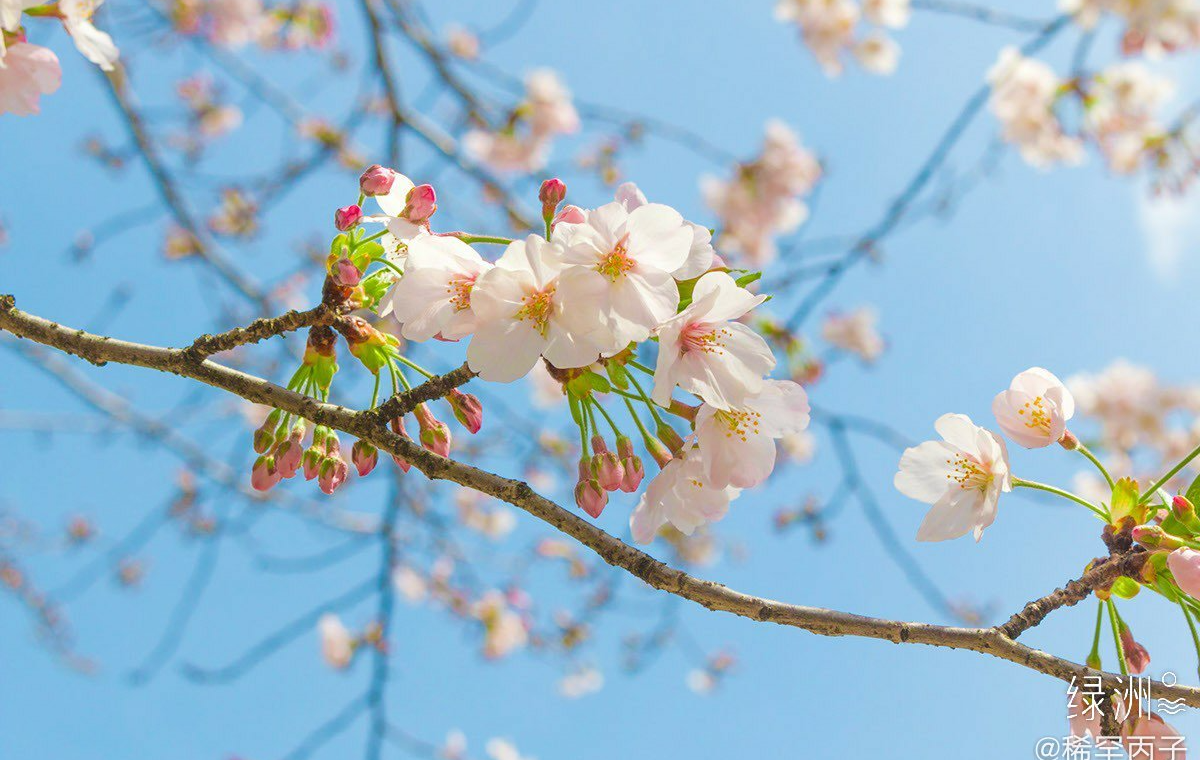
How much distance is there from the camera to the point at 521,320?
115cm

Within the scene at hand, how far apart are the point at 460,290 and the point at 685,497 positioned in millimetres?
503

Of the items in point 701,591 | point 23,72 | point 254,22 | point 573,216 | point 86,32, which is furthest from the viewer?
point 254,22

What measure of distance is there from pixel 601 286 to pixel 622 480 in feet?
1.25

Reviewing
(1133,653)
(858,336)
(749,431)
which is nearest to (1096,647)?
(1133,653)

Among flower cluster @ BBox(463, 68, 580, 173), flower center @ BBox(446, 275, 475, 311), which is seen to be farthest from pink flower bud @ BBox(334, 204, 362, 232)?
flower cluster @ BBox(463, 68, 580, 173)

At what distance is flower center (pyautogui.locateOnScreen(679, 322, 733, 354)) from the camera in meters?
1.20

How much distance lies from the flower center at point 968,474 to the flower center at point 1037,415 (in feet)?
0.38

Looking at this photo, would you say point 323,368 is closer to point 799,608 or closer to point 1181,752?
point 799,608

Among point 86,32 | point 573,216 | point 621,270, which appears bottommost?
point 621,270

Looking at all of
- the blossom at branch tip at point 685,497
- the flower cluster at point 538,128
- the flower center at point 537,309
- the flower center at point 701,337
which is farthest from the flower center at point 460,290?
the flower cluster at point 538,128

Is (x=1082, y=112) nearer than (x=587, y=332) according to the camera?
No

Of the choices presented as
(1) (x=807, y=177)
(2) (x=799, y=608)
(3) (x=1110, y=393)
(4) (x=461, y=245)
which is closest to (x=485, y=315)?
(4) (x=461, y=245)

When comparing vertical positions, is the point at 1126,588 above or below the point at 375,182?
below

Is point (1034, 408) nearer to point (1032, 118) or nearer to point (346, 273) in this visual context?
point (346, 273)
